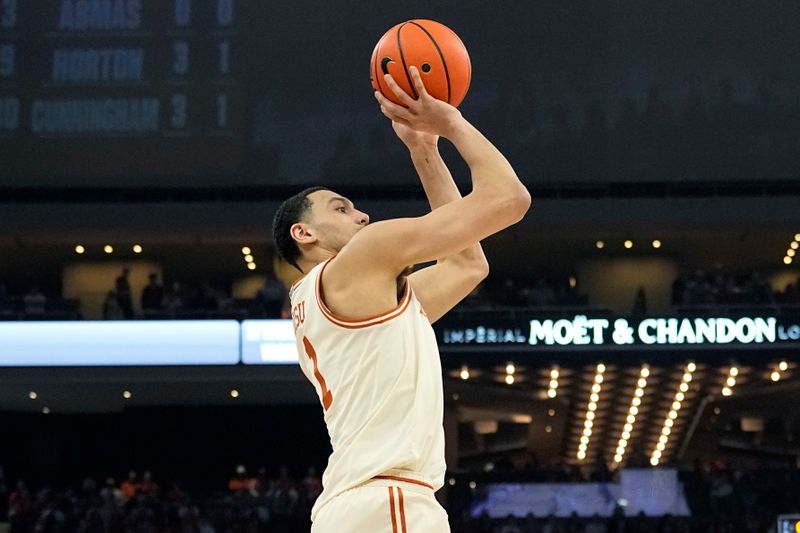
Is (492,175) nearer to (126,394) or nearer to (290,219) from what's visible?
(290,219)

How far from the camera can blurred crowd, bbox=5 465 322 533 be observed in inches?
918

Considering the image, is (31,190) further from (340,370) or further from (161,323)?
(340,370)

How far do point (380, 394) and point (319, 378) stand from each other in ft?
0.95

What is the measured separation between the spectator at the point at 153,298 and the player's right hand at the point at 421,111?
910 inches

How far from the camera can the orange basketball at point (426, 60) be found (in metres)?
4.57

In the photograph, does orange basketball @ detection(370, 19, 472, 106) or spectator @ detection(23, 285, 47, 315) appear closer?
orange basketball @ detection(370, 19, 472, 106)

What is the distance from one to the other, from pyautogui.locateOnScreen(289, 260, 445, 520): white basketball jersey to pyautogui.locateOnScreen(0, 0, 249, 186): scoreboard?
78.6 ft

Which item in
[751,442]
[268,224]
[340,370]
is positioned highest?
[268,224]

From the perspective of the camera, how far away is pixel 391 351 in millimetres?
4117

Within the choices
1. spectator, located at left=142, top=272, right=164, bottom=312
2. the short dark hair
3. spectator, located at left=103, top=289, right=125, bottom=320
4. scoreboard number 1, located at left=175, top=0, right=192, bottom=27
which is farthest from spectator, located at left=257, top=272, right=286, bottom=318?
the short dark hair

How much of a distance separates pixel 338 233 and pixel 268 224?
82.4ft

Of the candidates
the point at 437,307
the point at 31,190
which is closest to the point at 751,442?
the point at 31,190

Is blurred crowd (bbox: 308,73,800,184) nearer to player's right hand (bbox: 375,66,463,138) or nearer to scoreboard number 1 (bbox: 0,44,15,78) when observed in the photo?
scoreboard number 1 (bbox: 0,44,15,78)

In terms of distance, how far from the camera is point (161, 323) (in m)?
26.8
